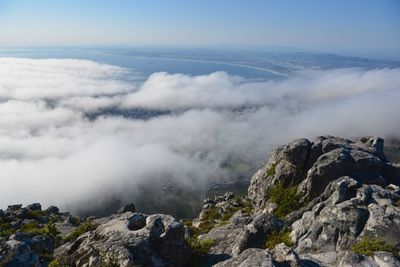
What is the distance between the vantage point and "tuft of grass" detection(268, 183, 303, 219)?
163 ft

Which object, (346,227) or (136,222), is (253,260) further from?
(136,222)

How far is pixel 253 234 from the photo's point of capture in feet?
103

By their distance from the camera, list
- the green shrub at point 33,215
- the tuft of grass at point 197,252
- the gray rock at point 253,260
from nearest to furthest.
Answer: the gray rock at point 253,260 → the tuft of grass at point 197,252 → the green shrub at point 33,215

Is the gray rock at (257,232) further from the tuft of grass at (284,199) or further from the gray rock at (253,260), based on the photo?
the tuft of grass at (284,199)

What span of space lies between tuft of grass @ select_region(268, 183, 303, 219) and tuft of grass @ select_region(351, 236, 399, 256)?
2253cm

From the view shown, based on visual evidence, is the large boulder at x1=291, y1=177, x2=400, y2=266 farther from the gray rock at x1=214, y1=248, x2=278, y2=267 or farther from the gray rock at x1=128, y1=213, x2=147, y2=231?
the gray rock at x1=128, y1=213, x2=147, y2=231

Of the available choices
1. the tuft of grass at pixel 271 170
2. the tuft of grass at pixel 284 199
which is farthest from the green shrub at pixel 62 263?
the tuft of grass at pixel 271 170

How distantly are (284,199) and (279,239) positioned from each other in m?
22.0

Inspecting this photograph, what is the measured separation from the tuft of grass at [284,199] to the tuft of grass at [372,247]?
22532mm

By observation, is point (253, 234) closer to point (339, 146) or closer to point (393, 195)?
point (393, 195)

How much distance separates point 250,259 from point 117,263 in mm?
8082

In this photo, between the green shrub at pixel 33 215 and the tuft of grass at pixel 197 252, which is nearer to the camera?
the tuft of grass at pixel 197 252

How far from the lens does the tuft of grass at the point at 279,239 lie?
30.4 metres

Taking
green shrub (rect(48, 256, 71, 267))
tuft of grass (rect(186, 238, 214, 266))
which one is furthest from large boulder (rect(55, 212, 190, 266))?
tuft of grass (rect(186, 238, 214, 266))
